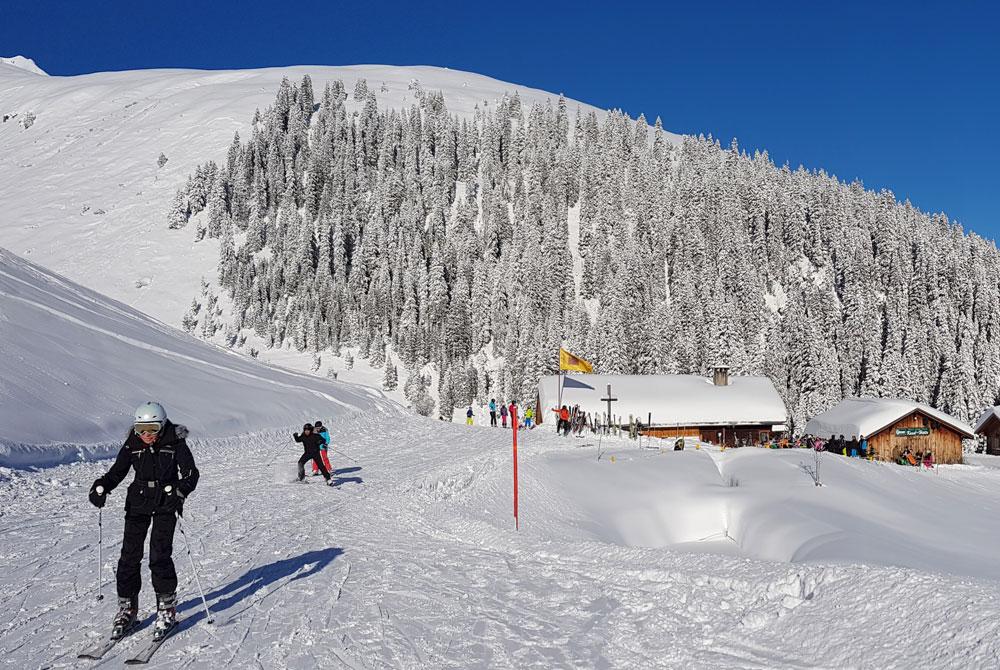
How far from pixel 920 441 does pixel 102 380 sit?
5291 cm

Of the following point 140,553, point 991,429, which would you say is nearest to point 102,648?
point 140,553

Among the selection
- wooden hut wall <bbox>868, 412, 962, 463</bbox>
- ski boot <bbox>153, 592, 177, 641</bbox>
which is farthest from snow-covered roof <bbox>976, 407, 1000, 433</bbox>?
ski boot <bbox>153, 592, 177, 641</bbox>

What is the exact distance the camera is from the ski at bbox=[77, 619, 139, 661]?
5184 mm

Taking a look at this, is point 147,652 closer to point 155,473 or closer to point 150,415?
point 155,473

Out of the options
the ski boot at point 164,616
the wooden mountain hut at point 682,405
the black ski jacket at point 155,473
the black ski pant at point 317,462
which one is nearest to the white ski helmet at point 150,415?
the black ski jacket at point 155,473

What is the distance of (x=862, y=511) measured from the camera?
1762cm

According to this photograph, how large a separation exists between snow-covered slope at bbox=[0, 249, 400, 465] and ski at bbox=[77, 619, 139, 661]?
1011cm

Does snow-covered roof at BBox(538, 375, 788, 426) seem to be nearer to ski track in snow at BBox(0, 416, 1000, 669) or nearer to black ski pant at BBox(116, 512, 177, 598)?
ski track in snow at BBox(0, 416, 1000, 669)

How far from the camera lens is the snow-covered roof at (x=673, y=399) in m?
46.3

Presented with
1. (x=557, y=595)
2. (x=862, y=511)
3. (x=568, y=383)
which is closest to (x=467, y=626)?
(x=557, y=595)

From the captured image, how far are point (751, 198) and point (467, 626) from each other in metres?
133

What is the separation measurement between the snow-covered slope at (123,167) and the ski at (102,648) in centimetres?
10358

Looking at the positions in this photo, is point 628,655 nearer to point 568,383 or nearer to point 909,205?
point 568,383

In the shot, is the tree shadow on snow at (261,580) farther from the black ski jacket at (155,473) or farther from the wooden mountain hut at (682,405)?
the wooden mountain hut at (682,405)
